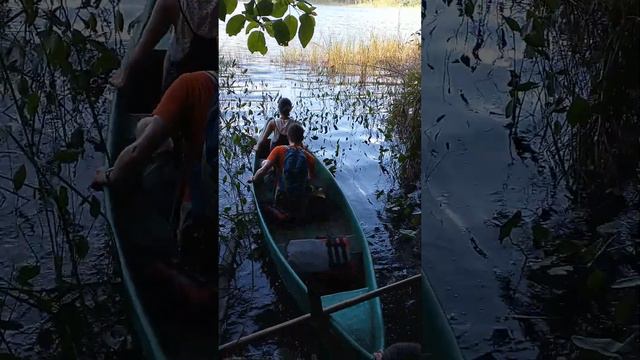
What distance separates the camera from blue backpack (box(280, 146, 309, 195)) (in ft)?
8.41

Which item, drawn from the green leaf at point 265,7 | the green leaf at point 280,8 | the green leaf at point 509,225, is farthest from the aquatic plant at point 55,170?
the green leaf at point 509,225

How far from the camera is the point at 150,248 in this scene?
6.91ft

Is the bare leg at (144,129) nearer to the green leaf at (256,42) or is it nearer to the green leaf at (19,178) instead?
the green leaf at (19,178)

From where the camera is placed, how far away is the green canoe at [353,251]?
98.9 inches

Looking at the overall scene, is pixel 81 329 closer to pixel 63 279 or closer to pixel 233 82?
pixel 63 279

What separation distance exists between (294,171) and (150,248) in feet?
2.18

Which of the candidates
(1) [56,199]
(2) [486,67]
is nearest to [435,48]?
(2) [486,67]

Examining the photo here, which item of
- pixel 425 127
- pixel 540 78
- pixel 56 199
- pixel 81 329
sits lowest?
pixel 81 329

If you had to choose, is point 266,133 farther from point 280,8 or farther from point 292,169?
point 280,8

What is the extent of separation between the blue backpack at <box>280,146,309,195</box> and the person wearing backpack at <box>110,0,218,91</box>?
21.8 inches

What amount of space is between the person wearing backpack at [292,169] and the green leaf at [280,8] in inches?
15.4

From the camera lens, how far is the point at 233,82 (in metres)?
2.54

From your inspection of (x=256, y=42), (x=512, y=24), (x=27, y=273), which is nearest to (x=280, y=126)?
(x=256, y=42)

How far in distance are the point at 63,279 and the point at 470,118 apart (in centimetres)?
133
